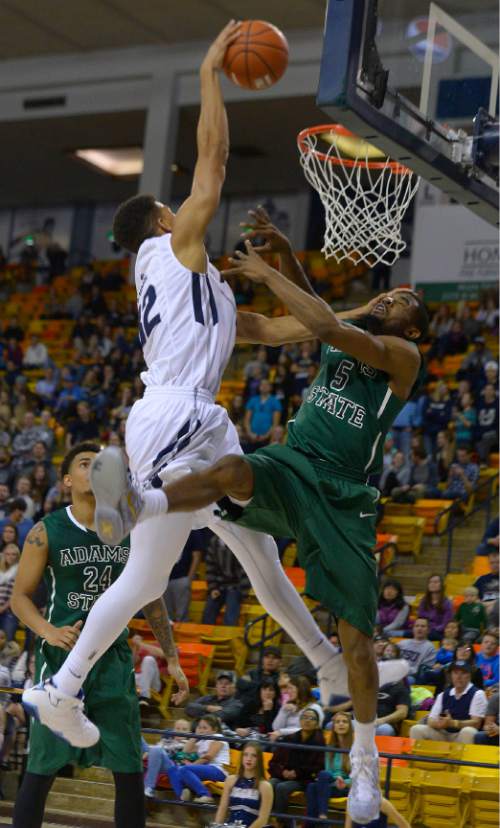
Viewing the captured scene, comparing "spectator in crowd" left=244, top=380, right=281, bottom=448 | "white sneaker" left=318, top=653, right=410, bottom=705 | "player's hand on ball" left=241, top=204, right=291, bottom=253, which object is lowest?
"white sneaker" left=318, top=653, right=410, bottom=705

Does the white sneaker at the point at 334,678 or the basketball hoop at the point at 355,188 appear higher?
the basketball hoop at the point at 355,188

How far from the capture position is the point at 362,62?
20.0 feet

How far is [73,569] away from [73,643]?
17.2 inches

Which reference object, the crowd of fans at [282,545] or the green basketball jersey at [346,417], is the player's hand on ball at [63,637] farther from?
the green basketball jersey at [346,417]

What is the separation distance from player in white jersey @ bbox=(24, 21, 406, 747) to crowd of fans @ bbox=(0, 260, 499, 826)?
0.74 meters

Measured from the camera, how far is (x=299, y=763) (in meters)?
9.23

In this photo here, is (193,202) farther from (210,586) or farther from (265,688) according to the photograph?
(210,586)

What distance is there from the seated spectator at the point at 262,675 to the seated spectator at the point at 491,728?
189 centimetres

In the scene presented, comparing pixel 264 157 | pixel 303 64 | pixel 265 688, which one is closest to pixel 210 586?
pixel 265 688

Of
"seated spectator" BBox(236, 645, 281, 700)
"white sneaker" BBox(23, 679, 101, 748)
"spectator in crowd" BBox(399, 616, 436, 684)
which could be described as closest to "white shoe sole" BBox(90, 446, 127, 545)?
"white sneaker" BBox(23, 679, 101, 748)

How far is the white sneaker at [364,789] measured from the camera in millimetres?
5102

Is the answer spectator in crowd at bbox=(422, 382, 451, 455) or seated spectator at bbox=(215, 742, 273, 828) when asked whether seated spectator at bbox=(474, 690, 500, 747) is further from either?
spectator in crowd at bbox=(422, 382, 451, 455)

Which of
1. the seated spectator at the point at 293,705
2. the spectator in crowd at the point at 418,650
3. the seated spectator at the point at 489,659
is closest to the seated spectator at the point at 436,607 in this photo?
the spectator in crowd at the point at 418,650

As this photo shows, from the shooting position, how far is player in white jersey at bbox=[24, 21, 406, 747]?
198 inches
